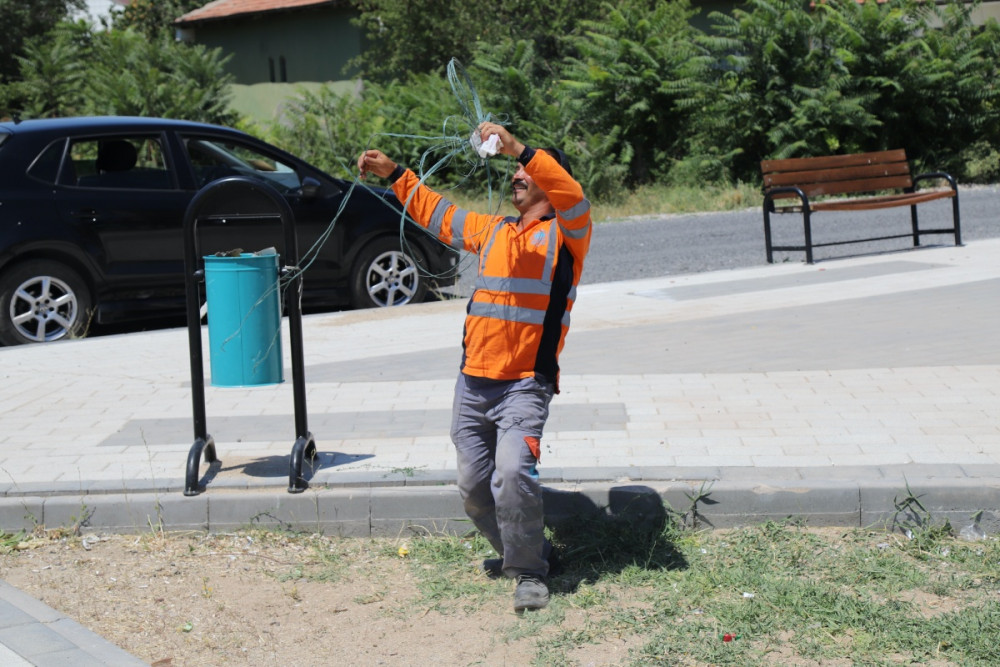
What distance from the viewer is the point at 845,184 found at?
13305mm

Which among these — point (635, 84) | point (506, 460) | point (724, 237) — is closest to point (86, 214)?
point (506, 460)

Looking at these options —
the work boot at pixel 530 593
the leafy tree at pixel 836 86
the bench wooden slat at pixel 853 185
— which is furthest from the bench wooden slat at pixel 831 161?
the work boot at pixel 530 593

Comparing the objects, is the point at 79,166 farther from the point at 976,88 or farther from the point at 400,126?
the point at 976,88

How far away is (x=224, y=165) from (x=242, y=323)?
17.9 ft

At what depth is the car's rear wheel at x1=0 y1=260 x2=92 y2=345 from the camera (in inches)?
364

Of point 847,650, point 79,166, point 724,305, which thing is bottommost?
point 847,650

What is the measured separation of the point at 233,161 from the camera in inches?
414

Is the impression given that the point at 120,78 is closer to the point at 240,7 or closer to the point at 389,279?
the point at 240,7

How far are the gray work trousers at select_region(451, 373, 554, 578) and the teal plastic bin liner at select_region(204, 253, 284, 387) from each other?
1.25m

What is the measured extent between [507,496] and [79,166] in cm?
679

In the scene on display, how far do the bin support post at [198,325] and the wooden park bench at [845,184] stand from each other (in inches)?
293

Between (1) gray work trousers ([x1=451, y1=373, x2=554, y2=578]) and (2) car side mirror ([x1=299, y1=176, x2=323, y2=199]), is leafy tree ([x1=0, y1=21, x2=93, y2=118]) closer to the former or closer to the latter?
(2) car side mirror ([x1=299, y1=176, x2=323, y2=199])

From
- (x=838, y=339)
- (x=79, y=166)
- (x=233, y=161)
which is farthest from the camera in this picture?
(x=233, y=161)

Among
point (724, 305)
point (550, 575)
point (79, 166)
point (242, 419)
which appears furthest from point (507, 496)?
point (79, 166)
